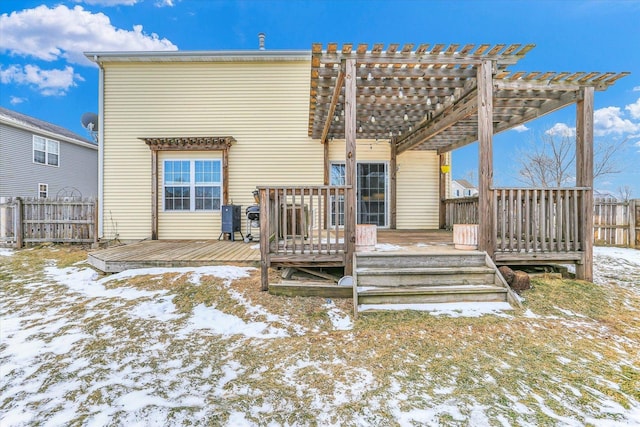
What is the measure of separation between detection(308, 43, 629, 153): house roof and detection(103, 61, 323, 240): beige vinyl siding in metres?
1.98

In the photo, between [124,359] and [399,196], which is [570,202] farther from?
[124,359]

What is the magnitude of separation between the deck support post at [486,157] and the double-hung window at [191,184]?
6.70 meters

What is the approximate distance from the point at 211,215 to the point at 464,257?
6.82 m

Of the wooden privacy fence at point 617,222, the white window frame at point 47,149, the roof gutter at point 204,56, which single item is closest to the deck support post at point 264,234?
the roof gutter at point 204,56

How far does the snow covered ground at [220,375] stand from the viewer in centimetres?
194

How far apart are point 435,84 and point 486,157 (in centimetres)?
154

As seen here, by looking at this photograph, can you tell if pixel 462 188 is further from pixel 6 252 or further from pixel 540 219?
pixel 6 252

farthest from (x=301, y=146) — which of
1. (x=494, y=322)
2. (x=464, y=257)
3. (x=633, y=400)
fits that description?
(x=633, y=400)

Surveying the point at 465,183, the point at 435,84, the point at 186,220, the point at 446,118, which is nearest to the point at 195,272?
the point at 186,220

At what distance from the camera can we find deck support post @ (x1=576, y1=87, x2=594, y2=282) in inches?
177

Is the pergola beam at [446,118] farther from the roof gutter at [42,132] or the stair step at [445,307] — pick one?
the roof gutter at [42,132]

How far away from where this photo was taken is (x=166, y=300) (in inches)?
157

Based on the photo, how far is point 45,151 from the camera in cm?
1423

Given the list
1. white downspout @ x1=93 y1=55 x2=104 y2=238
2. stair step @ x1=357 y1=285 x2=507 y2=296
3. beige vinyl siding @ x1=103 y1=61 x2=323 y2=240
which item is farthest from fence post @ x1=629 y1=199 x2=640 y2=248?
white downspout @ x1=93 y1=55 x2=104 y2=238
